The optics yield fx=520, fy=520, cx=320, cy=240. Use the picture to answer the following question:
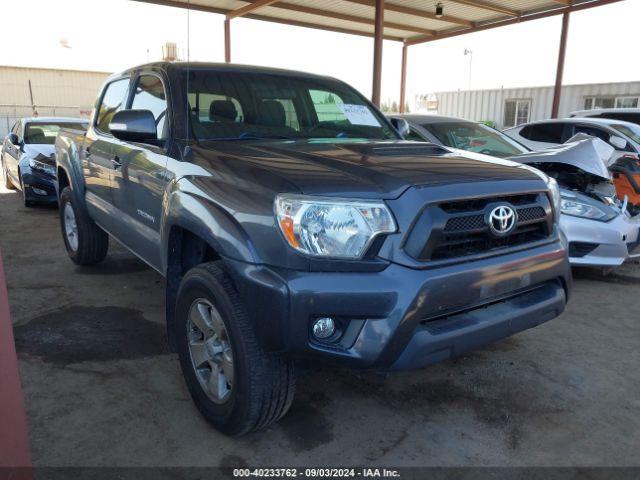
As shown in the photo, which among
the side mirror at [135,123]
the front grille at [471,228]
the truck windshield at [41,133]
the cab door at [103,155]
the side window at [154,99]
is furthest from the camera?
the truck windshield at [41,133]

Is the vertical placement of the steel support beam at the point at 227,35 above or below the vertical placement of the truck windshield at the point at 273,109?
above

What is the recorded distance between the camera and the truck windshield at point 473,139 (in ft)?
19.5

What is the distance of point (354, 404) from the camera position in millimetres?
2816

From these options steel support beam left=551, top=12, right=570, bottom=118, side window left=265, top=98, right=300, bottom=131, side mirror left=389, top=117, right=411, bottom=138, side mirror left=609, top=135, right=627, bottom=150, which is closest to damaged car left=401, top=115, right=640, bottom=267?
side mirror left=389, top=117, right=411, bottom=138

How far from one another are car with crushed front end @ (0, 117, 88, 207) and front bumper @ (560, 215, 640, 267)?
6.43m

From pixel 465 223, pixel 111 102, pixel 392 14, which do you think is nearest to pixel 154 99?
pixel 111 102

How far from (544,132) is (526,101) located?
11.9m

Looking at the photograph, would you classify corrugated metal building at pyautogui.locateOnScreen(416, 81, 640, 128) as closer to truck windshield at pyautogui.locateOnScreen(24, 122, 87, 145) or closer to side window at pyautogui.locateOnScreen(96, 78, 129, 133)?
truck windshield at pyautogui.locateOnScreen(24, 122, 87, 145)

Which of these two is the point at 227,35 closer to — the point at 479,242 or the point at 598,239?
the point at 598,239

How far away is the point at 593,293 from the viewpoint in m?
4.71

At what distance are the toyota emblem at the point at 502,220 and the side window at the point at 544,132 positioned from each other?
296 inches

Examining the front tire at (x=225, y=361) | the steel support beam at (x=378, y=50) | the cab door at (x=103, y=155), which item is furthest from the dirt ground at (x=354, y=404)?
the steel support beam at (x=378, y=50)

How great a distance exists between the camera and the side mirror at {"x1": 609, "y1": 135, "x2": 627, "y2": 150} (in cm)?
841

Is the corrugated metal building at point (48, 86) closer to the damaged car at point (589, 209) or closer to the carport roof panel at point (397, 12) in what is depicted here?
the carport roof panel at point (397, 12)
